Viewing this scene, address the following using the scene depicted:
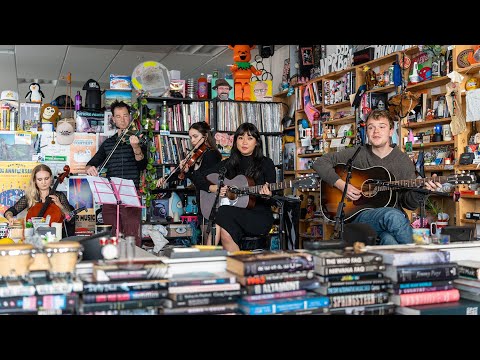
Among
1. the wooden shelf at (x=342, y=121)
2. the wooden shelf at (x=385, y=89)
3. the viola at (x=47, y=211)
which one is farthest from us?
the wooden shelf at (x=342, y=121)

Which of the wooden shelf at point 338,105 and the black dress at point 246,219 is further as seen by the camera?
the wooden shelf at point 338,105

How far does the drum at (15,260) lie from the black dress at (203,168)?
132 inches

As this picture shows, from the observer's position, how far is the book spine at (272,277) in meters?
1.86

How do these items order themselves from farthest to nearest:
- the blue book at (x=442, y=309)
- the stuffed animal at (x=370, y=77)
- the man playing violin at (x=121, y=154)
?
the man playing violin at (x=121, y=154)
the stuffed animal at (x=370, y=77)
the blue book at (x=442, y=309)

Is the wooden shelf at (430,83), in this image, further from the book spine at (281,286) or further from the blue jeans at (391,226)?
the book spine at (281,286)

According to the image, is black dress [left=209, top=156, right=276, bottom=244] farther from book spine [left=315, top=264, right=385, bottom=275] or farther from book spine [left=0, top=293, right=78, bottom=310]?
book spine [left=0, top=293, right=78, bottom=310]

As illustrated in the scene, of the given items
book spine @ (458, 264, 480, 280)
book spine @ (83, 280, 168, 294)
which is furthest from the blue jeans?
book spine @ (83, 280, 168, 294)

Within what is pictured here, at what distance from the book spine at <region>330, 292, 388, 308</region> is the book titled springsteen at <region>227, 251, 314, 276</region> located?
0.47 feet

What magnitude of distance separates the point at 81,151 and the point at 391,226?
4.01m

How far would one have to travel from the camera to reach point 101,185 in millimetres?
4344

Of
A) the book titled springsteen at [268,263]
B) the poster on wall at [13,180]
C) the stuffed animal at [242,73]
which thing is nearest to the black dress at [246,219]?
the stuffed animal at [242,73]

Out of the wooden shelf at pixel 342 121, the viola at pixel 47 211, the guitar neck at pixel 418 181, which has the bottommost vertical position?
the viola at pixel 47 211
